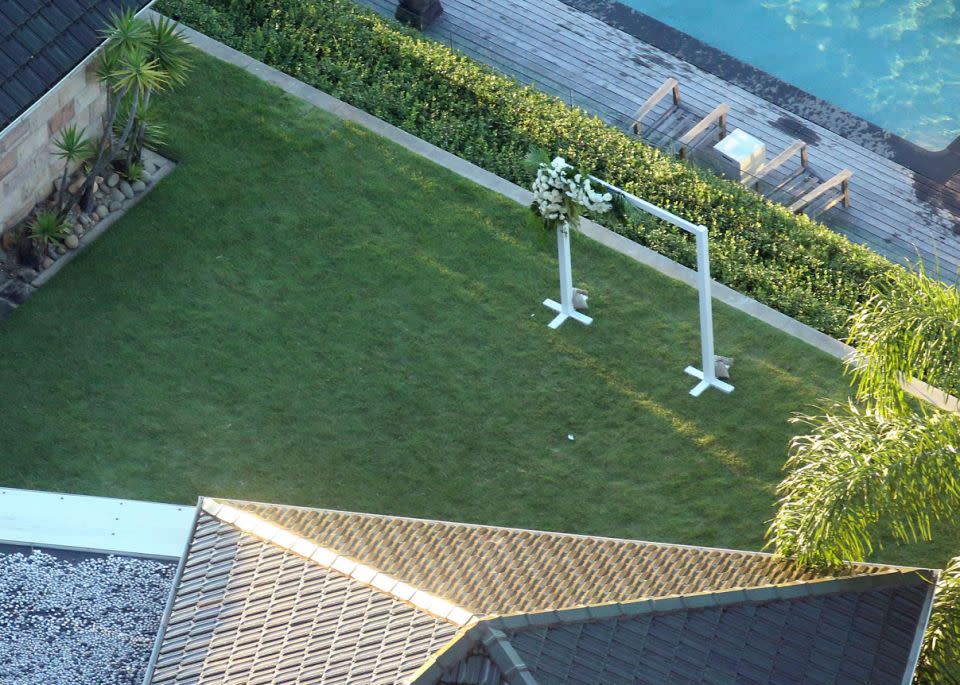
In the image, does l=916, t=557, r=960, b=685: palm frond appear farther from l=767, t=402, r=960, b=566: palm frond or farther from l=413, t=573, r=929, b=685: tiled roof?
l=413, t=573, r=929, b=685: tiled roof

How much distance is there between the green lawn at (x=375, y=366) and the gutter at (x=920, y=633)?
3.82m

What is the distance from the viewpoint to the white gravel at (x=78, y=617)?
48.9ft

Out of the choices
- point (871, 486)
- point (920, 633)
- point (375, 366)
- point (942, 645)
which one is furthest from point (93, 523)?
point (942, 645)

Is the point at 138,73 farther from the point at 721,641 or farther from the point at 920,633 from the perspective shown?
the point at 920,633

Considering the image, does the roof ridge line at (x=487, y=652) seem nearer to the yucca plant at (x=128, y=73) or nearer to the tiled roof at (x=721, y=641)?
the tiled roof at (x=721, y=641)

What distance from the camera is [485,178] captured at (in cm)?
2016

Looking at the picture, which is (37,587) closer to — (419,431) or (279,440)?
(279,440)

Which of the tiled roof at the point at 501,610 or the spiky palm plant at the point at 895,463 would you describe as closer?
the tiled roof at the point at 501,610

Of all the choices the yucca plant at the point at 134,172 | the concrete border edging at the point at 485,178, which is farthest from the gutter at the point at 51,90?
the concrete border edging at the point at 485,178

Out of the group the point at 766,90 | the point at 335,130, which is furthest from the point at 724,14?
the point at 335,130

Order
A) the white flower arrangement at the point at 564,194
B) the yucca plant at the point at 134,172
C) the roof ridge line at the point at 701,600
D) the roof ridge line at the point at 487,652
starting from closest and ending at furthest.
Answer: the roof ridge line at the point at 487,652, the roof ridge line at the point at 701,600, the white flower arrangement at the point at 564,194, the yucca plant at the point at 134,172

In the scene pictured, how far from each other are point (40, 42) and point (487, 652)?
33.4 feet

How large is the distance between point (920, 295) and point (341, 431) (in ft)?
23.3

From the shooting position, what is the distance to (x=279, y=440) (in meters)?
17.2
